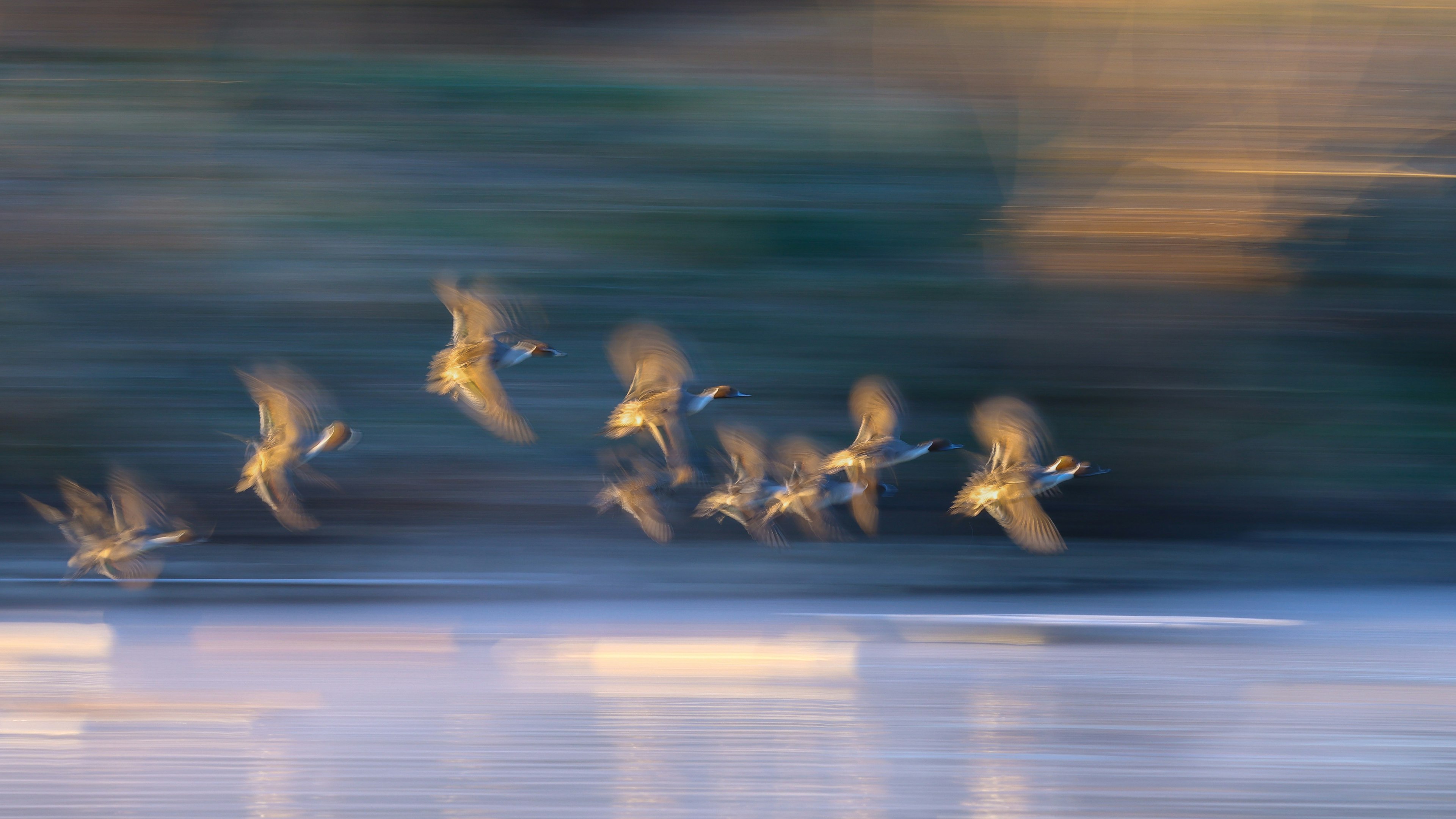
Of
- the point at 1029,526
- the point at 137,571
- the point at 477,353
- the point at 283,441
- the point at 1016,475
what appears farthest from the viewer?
the point at 1029,526

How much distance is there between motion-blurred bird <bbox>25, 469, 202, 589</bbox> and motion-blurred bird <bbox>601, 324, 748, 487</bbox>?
1.41 metres

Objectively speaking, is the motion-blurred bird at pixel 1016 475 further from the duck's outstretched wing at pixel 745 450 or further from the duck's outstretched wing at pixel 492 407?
the duck's outstretched wing at pixel 492 407

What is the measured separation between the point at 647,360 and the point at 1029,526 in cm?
137

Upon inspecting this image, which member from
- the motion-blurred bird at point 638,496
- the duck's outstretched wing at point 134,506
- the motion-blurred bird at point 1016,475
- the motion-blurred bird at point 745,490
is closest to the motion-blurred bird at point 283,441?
the duck's outstretched wing at point 134,506

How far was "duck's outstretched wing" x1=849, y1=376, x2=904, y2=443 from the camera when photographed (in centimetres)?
545

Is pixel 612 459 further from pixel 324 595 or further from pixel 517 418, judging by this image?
pixel 324 595

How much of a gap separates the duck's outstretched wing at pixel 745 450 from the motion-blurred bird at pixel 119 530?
1.69 metres

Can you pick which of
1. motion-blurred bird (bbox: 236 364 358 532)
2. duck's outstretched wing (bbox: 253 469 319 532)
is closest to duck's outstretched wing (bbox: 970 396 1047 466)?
motion-blurred bird (bbox: 236 364 358 532)

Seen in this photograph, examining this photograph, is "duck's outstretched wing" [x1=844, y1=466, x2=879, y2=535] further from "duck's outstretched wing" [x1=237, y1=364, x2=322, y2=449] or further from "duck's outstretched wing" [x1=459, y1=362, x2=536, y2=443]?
"duck's outstretched wing" [x1=237, y1=364, x2=322, y2=449]

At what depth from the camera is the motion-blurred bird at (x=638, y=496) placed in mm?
5559

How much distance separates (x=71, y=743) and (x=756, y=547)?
2.46 meters

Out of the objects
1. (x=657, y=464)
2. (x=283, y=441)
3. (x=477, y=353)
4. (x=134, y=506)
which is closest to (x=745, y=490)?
(x=657, y=464)

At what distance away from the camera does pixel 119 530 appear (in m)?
5.34

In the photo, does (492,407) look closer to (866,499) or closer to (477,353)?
(477,353)
